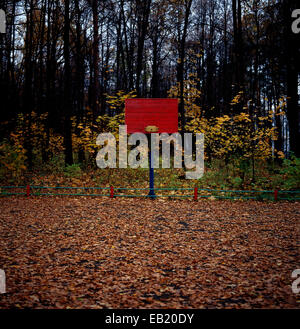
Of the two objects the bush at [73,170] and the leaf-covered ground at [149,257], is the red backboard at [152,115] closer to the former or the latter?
the leaf-covered ground at [149,257]

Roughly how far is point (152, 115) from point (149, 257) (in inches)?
293

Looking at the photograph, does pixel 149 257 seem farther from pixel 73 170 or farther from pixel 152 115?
pixel 73 170

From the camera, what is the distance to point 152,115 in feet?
36.4

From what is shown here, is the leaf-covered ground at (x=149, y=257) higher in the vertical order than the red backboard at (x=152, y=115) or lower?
lower

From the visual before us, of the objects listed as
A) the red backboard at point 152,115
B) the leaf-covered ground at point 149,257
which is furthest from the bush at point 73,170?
the red backboard at point 152,115

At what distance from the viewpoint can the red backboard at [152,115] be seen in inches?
435

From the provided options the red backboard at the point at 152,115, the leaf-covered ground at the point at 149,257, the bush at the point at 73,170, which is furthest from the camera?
the bush at the point at 73,170

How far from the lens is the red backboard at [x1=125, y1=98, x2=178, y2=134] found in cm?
1104

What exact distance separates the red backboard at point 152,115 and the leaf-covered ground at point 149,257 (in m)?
4.15

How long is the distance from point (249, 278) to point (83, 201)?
8.17 meters

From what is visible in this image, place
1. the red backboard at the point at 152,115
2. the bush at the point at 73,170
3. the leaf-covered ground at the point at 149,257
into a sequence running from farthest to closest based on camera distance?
1. the bush at the point at 73,170
2. the red backboard at the point at 152,115
3. the leaf-covered ground at the point at 149,257

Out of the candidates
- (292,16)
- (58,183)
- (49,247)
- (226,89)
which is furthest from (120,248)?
(226,89)

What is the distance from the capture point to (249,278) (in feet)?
13.8
